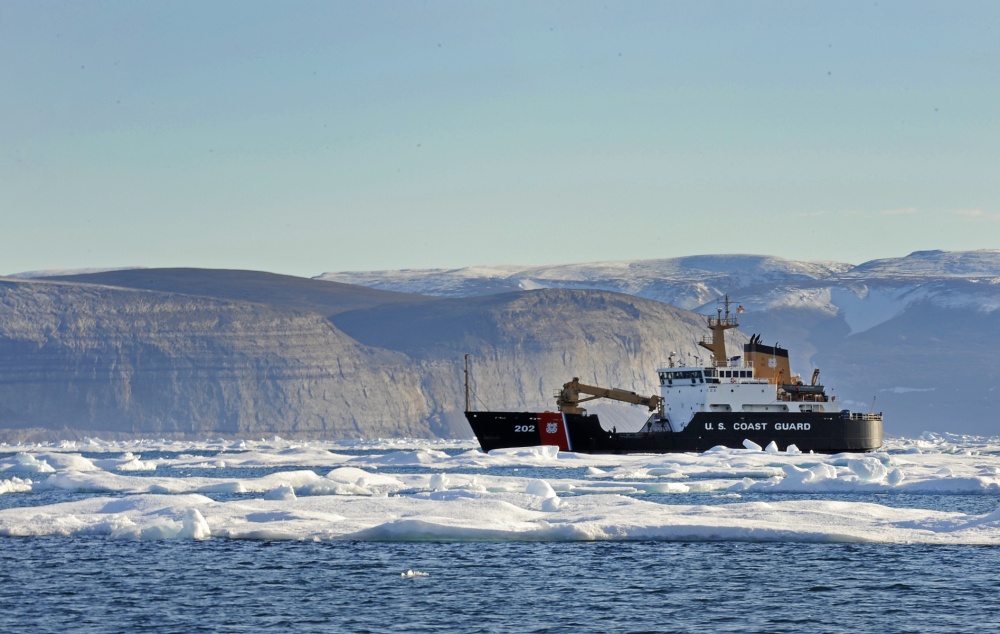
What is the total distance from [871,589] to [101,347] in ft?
550

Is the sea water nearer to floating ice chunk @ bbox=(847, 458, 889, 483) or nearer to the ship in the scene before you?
floating ice chunk @ bbox=(847, 458, 889, 483)

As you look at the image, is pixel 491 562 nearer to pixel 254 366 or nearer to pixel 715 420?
pixel 715 420

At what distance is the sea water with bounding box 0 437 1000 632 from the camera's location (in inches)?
816

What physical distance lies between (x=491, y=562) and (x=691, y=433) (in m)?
50.8

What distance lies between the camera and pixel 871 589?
23031 millimetres

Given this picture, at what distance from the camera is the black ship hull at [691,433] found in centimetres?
7638

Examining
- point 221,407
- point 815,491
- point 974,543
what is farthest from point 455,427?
point 974,543

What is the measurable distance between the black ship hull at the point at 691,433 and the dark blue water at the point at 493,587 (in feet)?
157

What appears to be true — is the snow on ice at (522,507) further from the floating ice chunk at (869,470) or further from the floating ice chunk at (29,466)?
the floating ice chunk at (29,466)

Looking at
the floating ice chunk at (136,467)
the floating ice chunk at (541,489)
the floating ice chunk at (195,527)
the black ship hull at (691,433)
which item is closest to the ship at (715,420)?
the black ship hull at (691,433)

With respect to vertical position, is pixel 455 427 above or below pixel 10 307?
below

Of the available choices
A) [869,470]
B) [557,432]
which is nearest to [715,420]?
[557,432]

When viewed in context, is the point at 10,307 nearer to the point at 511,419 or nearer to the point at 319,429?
the point at 319,429

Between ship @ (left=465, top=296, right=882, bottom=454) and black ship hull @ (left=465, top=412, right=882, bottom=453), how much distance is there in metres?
0.05
